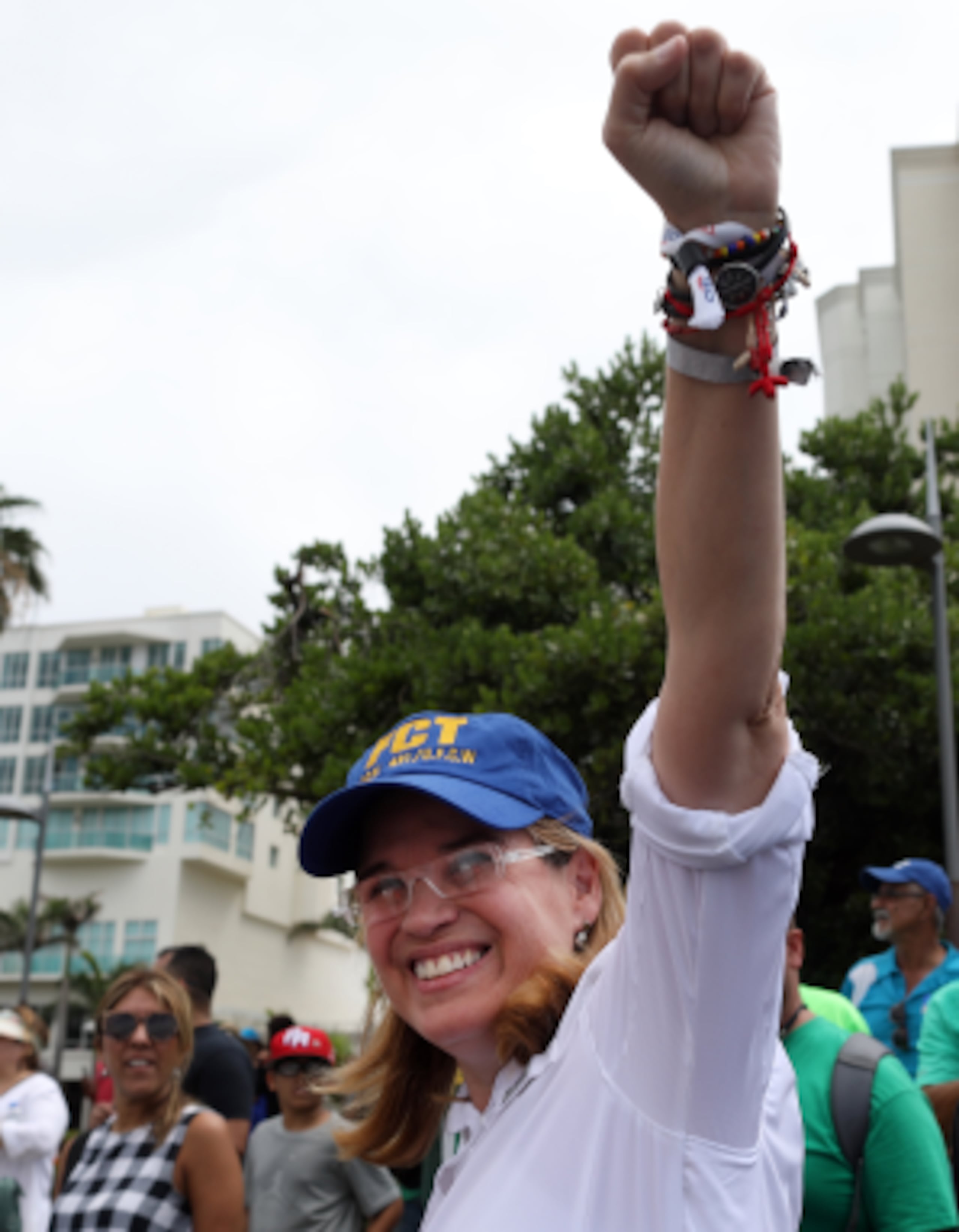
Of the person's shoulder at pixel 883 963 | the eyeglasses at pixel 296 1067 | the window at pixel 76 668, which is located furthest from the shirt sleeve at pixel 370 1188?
the window at pixel 76 668

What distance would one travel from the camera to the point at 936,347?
30281 millimetres

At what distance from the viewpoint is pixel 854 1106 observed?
9.97 ft

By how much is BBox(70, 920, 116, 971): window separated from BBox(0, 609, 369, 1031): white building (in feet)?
0.18

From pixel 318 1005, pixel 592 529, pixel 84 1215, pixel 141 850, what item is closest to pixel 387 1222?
pixel 84 1215

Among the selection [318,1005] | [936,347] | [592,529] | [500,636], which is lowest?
[318,1005]

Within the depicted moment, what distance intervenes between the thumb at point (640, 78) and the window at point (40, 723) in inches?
2360

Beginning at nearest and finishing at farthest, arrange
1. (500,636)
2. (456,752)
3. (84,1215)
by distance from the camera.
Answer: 1. (456,752)
2. (84,1215)
3. (500,636)

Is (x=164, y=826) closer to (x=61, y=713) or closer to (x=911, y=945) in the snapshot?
(x=61, y=713)

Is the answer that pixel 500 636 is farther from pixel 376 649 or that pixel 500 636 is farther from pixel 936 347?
pixel 936 347

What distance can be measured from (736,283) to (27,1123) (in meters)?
5.13

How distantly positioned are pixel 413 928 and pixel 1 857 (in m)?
58.8

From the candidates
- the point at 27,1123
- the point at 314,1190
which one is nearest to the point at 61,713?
the point at 27,1123

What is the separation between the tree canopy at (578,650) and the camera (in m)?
13.2

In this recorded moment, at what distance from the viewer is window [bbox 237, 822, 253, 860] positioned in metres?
56.7
